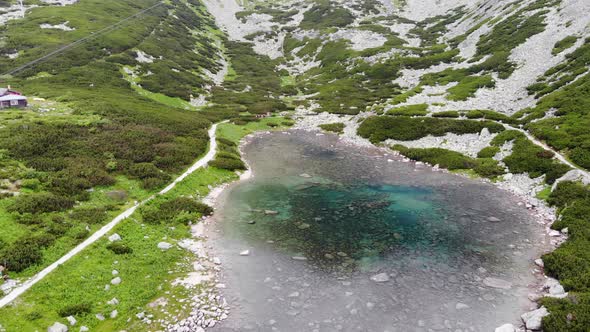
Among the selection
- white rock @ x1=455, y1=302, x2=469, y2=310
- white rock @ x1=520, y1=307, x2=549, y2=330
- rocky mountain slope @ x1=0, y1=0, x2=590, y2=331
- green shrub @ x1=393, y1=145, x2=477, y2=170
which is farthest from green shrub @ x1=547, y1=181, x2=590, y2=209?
white rock @ x1=455, y1=302, x2=469, y2=310

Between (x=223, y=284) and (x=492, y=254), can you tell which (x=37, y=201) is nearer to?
(x=223, y=284)

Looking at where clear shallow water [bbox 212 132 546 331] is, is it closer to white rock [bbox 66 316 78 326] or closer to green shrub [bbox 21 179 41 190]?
white rock [bbox 66 316 78 326]

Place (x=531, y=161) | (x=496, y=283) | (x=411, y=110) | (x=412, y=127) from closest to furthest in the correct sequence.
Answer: (x=496, y=283)
(x=531, y=161)
(x=412, y=127)
(x=411, y=110)

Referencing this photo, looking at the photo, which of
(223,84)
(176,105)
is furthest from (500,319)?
(223,84)

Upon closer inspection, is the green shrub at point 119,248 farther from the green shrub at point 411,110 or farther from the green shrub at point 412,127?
the green shrub at point 411,110

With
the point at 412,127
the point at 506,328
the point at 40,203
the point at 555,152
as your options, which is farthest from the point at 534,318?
the point at 412,127

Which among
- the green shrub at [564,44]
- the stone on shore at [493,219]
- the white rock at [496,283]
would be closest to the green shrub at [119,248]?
the white rock at [496,283]

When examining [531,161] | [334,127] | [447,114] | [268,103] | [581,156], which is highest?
[581,156]

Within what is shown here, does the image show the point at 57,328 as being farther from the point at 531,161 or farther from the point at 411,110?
the point at 411,110
